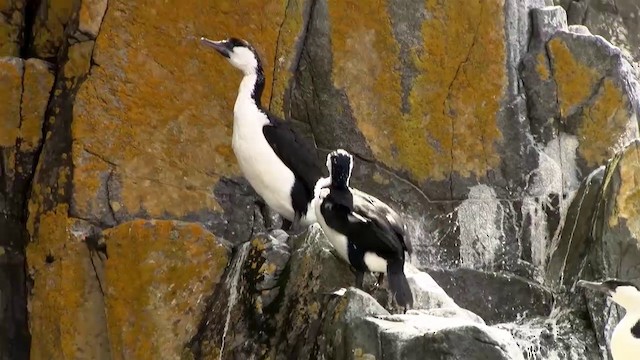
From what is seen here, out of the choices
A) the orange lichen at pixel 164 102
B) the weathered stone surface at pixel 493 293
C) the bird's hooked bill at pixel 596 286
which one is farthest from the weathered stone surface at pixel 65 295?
the bird's hooked bill at pixel 596 286

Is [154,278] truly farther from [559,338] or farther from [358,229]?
[559,338]

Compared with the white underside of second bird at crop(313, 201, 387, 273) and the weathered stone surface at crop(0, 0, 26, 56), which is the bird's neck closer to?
the white underside of second bird at crop(313, 201, 387, 273)

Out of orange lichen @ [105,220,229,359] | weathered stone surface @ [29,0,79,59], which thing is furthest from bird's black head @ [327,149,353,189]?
weathered stone surface @ [29,0,79,59]

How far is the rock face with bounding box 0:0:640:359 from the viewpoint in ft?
19.5

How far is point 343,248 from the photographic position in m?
5.02

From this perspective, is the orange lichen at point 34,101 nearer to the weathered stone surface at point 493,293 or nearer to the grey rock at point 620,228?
the weathered stone surface at point 493,293

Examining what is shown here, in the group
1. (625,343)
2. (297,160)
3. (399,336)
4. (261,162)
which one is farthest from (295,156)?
(625,343)

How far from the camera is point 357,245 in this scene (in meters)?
4.93

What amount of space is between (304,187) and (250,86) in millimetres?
690

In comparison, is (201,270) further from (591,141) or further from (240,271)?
(591,141)

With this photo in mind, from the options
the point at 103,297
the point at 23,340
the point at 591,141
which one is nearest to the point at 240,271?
the point at 103,297

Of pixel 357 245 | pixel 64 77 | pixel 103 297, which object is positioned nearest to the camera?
pixel 357 245

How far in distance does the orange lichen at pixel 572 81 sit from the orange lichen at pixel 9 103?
3424 millimetres

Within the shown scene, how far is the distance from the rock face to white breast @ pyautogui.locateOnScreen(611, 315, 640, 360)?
596mm
